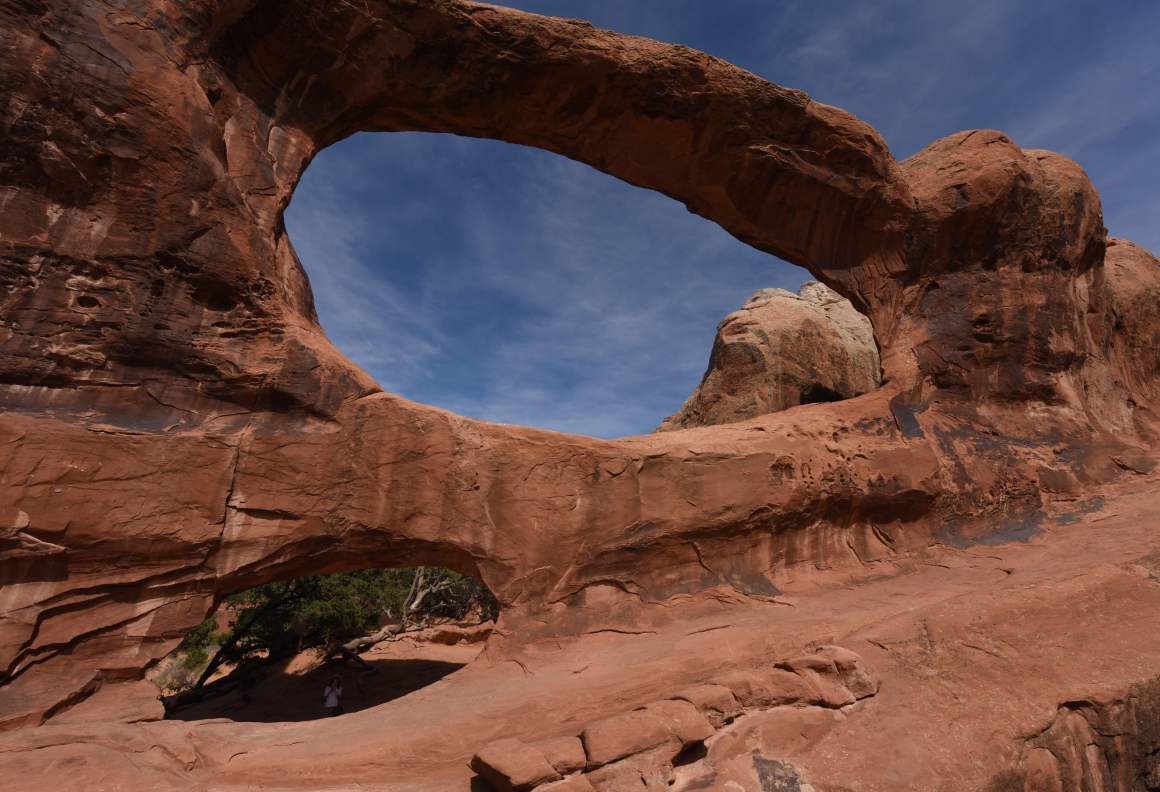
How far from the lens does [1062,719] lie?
480 cm

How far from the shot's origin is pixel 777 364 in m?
13.1

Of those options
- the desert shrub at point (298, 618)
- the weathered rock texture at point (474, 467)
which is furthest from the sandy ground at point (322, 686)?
the weathered rock texture at point (474, 467)

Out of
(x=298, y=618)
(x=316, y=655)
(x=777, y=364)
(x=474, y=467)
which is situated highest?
(x=777, y=364)

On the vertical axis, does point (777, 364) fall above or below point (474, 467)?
above

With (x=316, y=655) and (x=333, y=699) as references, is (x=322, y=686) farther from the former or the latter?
(x=316, y=655)

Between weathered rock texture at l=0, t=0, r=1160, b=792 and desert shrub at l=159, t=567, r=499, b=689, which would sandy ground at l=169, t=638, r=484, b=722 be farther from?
weathered rock texture at l=0, t=0, r=1160, b=792

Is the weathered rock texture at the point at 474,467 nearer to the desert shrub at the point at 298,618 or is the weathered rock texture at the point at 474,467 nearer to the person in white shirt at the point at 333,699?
the person in white shirt at the point at 333,699

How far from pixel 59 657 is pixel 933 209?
37.7ft

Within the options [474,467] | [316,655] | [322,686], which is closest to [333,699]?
[322,686]

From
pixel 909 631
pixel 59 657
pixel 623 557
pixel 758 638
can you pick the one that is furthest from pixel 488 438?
pixel 909 631

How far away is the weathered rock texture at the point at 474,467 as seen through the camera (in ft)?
15.7

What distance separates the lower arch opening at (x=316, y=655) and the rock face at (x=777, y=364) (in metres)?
6.67

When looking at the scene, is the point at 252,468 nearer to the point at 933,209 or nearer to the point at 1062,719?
the point at 1062,719

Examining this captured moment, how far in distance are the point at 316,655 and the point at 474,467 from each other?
464 inches
